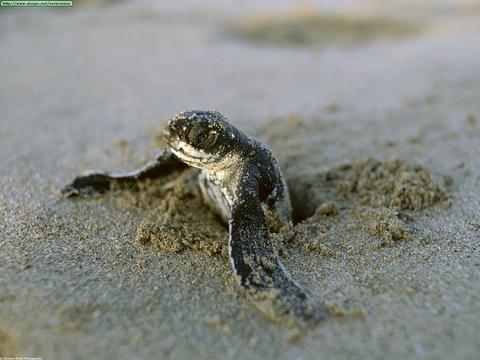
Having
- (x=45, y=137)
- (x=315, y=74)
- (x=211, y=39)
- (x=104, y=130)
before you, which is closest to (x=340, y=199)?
(x=104, y=130)

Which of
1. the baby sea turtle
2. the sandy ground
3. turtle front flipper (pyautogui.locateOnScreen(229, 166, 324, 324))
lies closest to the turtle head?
the baby sea turtle

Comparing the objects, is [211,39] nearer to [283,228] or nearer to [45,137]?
[45,137]

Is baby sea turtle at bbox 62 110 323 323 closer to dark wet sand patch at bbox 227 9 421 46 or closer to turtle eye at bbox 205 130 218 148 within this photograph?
turtle eye at bbox 205 130 218 148

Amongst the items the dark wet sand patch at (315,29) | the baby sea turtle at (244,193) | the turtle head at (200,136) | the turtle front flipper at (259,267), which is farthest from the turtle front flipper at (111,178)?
the dark wet sand patch at (315,29)

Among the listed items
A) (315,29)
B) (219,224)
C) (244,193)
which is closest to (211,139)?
(244,193)

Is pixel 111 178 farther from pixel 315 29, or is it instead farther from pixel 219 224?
pixel 315 29

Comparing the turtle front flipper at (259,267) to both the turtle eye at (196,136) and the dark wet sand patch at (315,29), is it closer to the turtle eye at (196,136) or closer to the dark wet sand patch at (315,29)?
the turtle eye at (196,136)
